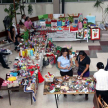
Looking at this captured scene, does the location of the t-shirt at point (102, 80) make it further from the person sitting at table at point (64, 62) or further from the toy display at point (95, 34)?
the toy display at point (95, 34)

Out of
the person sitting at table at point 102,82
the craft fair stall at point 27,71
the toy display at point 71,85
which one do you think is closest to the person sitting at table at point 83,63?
the toy display at point 71,85

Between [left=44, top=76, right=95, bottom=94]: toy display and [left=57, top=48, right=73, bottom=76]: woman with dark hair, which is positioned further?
[left=57, top=48, right=73, bottom=76]: woman with dark hair

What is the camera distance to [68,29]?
888cm

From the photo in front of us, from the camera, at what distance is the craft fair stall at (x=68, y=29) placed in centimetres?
880

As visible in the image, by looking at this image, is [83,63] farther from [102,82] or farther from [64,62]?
[102,82]

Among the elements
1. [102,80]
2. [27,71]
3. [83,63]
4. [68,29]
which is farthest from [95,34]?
[102,80]

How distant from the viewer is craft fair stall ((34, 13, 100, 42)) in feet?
28.9

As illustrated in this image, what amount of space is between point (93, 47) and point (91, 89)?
472cm

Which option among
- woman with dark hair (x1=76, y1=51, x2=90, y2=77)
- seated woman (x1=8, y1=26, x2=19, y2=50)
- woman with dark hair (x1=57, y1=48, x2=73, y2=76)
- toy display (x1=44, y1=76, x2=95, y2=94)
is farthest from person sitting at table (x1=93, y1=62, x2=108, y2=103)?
seated woman (x1=8, y1=26, x2=19, y2=50)

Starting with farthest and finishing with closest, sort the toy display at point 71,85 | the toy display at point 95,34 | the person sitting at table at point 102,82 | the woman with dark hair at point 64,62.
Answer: the toy display at point 95,34, the woman with dark hair at point 64,62, the toy display at point 71,85, the person sitting at table at point 102,82

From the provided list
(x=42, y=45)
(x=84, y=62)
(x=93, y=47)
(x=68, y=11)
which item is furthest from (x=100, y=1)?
(x=84, y=62)

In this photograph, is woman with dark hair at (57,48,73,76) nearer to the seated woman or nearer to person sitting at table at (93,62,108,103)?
person sitting at table at (93,62,108,103)

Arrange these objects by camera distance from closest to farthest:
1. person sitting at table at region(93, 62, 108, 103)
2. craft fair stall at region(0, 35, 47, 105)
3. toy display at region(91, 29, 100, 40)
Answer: person sitting at table at region(93, 62, 108, 103), craft fair stall at region(0, 35, 47, 105), toy display at region(91, 29, 100, 40)

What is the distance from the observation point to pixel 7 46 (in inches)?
315
